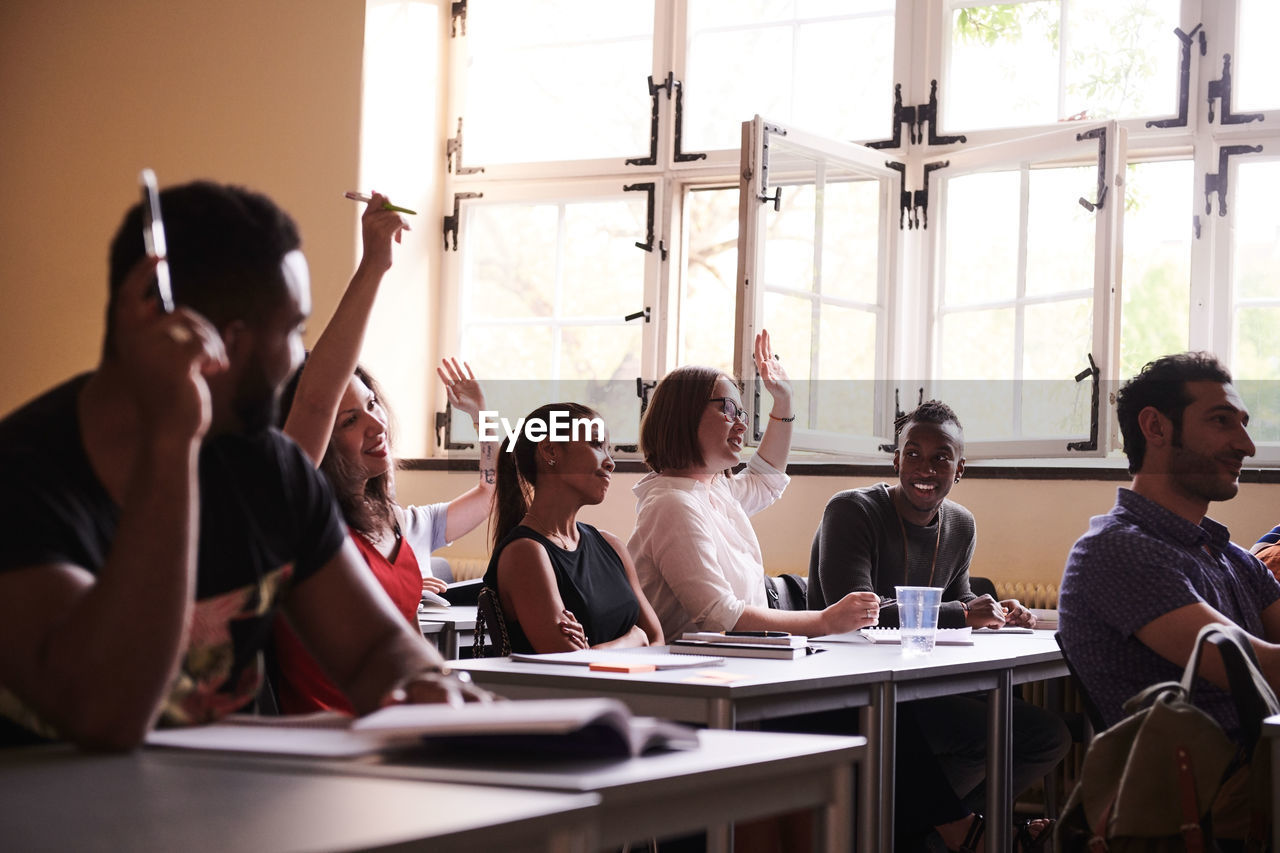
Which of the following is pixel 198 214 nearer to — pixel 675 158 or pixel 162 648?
pixel 162 648

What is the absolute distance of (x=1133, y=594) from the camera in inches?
95.3

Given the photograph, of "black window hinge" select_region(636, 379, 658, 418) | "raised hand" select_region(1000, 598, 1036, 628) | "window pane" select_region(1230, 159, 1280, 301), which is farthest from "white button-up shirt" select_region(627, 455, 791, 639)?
"window pane" select_region(1230, 159, 1280, 301)

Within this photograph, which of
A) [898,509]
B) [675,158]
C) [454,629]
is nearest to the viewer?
[454,629]

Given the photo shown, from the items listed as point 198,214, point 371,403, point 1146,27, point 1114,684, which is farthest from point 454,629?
point 1146,27

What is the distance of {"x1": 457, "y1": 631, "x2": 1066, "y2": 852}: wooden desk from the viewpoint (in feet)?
7.18

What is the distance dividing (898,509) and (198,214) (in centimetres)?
289

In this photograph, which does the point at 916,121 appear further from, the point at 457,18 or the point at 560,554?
the point at 560,554

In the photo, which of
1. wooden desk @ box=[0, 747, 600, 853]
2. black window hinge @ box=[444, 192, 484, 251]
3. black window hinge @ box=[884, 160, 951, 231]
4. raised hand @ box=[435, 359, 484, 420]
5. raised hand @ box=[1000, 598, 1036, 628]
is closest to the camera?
wooden desk @ box=[0, 747, 600, 853]

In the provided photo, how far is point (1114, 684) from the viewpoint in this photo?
246cm

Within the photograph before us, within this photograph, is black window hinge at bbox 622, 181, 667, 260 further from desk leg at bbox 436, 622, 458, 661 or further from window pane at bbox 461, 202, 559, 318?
desk leg at bbox 436, 622, 458, 661

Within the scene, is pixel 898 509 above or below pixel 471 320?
below

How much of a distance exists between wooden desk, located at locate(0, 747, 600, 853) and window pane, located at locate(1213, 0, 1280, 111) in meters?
4.69

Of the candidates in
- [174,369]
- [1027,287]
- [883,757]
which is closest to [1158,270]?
[1027,287]

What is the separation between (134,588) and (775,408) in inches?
139
